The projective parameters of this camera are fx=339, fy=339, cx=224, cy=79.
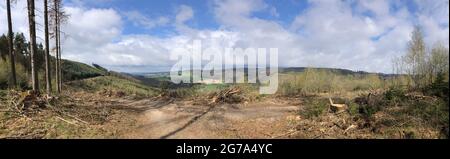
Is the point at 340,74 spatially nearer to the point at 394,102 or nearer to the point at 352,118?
the point at 394,102

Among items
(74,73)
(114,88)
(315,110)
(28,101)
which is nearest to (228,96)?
(315,110)

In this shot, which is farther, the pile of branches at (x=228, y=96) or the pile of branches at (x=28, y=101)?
the pile of branches at (x=228, y=96)

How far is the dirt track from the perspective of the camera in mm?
10148

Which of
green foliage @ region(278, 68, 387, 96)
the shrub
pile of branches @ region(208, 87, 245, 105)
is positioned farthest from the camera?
green foliage @ region(278, 68, 387, 96)

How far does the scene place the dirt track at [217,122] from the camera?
1015 cm

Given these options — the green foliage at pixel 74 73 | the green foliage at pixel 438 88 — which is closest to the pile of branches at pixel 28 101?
the green foliage at pixel 438 88

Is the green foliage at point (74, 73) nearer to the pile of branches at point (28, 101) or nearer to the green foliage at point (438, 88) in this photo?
the pile of branches at point (28, 101)

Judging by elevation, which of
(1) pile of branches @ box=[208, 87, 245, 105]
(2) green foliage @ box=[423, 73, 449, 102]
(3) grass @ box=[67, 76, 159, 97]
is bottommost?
(3) grass @ box=[67, 76, 159, 97]

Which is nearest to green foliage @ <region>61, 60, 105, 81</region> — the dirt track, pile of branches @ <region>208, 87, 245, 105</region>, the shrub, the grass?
the grass

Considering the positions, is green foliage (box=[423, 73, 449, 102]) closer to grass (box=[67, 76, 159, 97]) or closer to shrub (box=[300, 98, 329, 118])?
shrub (box=[300, 98, 329, 118])

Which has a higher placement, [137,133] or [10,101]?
[10,101]

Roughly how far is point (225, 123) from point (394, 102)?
5.86 m

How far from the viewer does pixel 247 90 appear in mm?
19047
